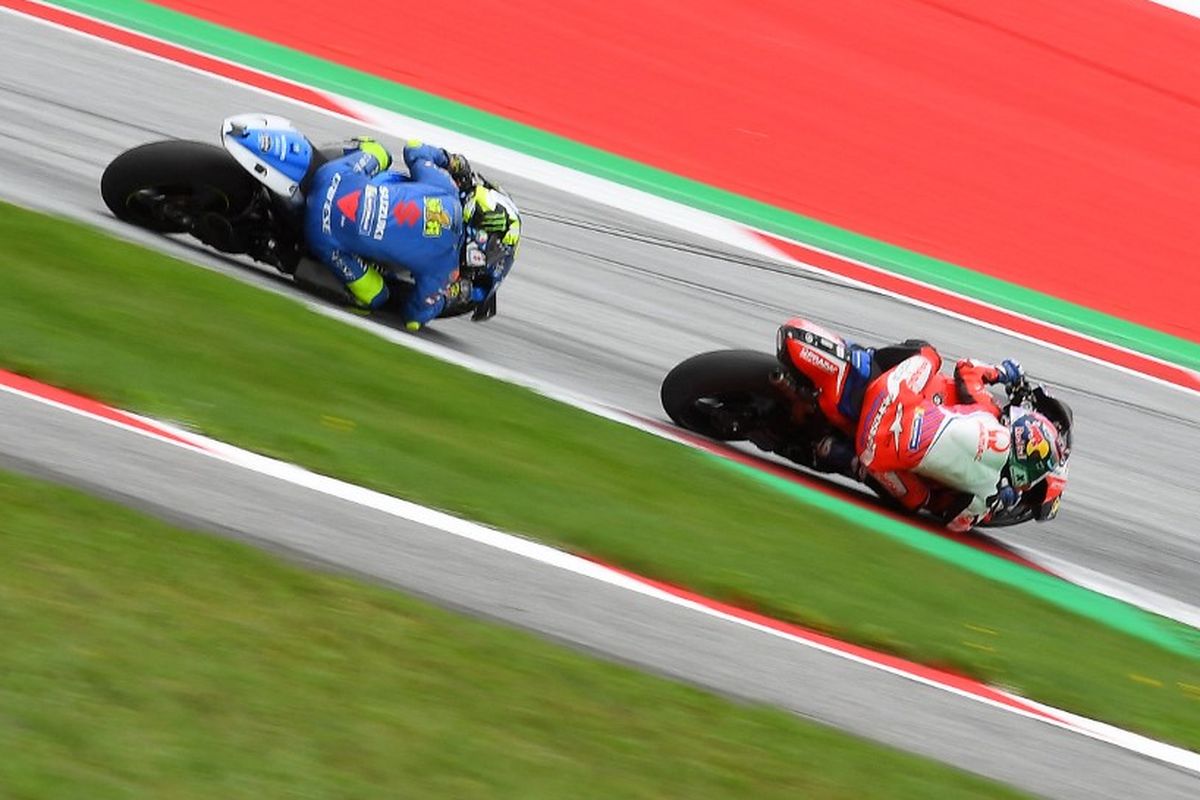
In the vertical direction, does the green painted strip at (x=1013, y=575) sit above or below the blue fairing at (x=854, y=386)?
below

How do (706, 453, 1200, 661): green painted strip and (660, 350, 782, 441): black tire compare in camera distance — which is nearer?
(706, 453, 1200, 661): green painted strip

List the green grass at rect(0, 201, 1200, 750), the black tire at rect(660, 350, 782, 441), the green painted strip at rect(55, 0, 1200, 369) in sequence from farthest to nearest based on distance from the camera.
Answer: the green painted strip at rect(55, 0, 1200, 369), the black tire at rect(660, 350, 782, 441), the green grass at rect(0, 201, 1200, 750)

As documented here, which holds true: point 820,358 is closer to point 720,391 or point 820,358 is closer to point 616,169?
point 720,391

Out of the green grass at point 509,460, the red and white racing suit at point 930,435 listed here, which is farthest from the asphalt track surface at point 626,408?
the red and white racing suit at point 930,435

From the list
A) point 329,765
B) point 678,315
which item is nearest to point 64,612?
point 329,765

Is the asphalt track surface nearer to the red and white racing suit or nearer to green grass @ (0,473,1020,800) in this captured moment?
green grass @ (0,473,1020,800)

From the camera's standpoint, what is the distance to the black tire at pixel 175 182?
9.26m

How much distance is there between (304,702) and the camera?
4.92 metres

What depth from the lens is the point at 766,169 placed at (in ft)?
48.7

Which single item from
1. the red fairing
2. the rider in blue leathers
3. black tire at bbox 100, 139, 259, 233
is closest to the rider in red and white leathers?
the red fairing

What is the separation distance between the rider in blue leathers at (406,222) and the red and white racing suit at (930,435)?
2162 mm

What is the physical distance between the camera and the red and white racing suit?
9094mm

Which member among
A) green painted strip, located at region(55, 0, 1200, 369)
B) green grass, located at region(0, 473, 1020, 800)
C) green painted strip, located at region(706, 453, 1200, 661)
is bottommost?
green painted strip, located at region(706, 453, 1200, 661)

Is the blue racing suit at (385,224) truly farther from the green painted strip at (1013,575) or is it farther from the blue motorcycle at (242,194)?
the green painted strip at (1013,575)
